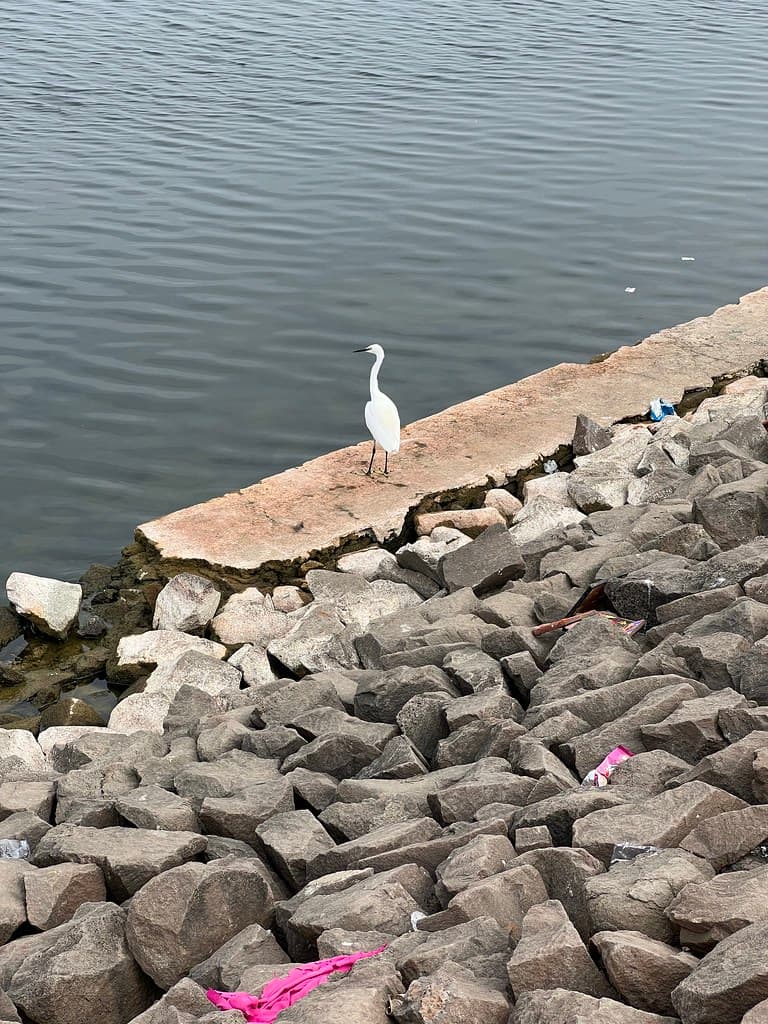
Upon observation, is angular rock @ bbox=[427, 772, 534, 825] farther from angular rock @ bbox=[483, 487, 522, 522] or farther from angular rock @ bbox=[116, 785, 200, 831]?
angular rock @ bbox=[483, 487, 522, 522]

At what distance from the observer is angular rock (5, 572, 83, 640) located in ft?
20.0

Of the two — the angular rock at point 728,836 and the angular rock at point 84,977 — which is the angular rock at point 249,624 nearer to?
the angular rock at point 84,977

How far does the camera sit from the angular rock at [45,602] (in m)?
6.09

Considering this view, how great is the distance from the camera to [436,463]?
285 inches

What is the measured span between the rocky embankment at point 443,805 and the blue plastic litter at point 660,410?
2.05 meters

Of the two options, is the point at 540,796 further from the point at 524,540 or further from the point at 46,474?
the point at 46,474

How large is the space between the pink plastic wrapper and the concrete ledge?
10.1 ft

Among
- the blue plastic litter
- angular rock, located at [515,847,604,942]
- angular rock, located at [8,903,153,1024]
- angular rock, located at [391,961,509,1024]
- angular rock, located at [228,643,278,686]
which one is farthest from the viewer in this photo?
the blue plastic litter

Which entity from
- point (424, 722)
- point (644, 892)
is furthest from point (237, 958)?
point (424, 722)

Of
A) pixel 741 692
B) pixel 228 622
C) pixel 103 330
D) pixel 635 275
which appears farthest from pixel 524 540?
pixel 635 275

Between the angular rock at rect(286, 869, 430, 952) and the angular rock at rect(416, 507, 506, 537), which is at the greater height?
the angular rock at rect(286, 869, 430, 952)

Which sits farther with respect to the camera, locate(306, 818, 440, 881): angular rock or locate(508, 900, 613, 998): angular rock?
locate(306, 818, 440, 881): angular rock

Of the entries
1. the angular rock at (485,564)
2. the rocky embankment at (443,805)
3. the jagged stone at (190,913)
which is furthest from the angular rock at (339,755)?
the angular rock at (485,564)

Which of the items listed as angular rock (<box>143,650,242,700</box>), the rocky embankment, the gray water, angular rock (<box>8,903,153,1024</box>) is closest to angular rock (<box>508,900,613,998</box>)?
the rocky embankment
